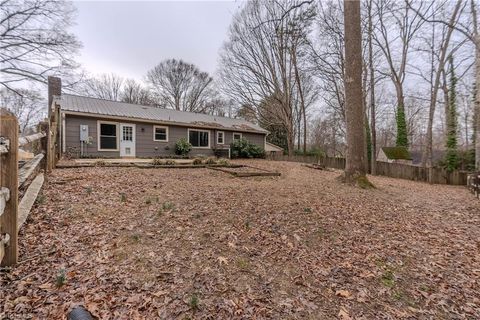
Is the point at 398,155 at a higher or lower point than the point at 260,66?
lower

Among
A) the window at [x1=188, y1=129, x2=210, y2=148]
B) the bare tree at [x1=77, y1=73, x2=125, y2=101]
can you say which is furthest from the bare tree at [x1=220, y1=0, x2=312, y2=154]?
the bare tree at [x1=77, y1=73, x2=125, y2=101]

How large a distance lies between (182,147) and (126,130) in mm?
3220

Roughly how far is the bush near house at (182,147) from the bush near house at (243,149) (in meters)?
3.29

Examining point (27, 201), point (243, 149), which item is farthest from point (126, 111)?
point (27, 201)

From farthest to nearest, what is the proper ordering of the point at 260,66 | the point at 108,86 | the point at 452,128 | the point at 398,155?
the point at 108,86
the point at 260,66
the point at 398,155
the point at 452,128

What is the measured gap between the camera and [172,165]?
9.51 m

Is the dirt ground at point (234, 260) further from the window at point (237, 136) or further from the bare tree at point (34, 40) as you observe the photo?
the bare tree at point (34, 40)

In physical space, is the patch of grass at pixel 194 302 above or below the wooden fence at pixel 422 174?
below

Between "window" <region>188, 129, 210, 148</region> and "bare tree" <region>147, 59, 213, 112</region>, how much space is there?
14.9 m

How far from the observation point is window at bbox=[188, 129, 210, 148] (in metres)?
15.9

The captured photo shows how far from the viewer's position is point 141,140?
1359cm

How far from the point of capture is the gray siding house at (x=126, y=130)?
11.5m

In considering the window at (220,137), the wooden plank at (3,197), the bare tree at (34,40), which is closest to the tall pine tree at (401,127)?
the window at (220,137)

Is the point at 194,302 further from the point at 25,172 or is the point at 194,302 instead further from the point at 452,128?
the point at 452,128
